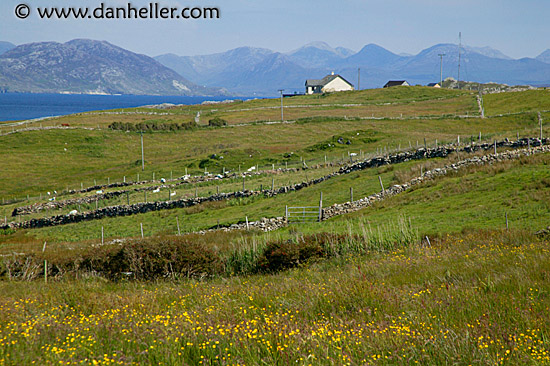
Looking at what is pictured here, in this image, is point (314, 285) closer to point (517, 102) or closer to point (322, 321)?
point (322, 321)

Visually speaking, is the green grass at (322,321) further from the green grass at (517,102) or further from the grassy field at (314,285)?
the green grass at (517,102)

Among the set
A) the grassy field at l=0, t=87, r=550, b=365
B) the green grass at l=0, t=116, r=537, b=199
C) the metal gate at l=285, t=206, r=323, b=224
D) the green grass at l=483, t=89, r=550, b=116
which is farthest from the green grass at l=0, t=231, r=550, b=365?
the green grass at l=483, t=89, r=550, b=116

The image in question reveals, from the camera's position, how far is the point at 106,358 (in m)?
6.79

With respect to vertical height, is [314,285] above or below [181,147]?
above

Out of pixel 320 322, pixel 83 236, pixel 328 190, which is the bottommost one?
pixel 83 236

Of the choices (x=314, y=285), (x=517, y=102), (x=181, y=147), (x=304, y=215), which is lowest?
(x=304, y=215)

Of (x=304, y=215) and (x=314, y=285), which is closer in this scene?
(x=314, y=285)

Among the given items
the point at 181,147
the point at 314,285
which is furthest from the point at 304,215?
the point at 181,147

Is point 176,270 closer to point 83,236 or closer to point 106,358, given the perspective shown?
point 106,358

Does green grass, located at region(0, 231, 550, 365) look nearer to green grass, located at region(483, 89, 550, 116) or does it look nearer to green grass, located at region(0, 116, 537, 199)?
green grass, located at region(0, 116, 537, 199)

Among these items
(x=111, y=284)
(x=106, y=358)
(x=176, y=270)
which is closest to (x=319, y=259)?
(x=176, y=270)

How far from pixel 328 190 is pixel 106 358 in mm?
35561

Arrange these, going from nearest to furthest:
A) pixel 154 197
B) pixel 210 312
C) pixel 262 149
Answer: pixel 210 312 < pixel 154 197 < pixel 262 149

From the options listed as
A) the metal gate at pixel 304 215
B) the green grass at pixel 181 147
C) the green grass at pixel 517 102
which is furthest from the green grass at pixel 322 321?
the green grass at pixel 517 102
